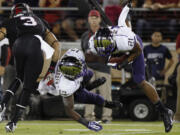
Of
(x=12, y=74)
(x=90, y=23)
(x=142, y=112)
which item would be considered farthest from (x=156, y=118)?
(x=12, y=74)

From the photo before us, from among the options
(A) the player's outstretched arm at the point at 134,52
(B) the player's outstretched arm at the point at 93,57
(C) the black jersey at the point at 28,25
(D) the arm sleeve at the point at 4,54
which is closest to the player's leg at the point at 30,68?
(C) the black jersey at the point at 28,25

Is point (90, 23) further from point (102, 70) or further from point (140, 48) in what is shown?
point (140, 48)

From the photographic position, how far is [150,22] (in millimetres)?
11648

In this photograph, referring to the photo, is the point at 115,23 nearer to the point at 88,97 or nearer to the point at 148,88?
the point at 88,97

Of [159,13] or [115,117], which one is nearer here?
[115,117]

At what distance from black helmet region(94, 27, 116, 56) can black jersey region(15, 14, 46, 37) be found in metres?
0.91

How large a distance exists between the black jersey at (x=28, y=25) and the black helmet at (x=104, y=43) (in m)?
0.91

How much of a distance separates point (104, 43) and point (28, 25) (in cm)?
111

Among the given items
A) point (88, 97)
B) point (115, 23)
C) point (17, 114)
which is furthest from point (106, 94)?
point (17, 114)

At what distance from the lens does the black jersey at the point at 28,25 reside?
22.9 feet

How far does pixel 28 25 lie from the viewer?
6.97m

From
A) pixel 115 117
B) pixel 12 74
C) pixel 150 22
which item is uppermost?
pixel 150 22

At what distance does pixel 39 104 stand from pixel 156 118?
7.25 feet

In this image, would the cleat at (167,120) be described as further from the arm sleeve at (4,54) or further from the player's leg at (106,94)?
the arm sleeve at (4,54)
